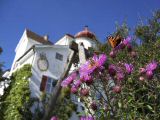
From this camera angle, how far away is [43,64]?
21906 mm

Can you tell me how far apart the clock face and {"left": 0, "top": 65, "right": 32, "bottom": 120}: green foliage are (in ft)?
2.54

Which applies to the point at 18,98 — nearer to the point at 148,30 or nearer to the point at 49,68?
the point at 49,68

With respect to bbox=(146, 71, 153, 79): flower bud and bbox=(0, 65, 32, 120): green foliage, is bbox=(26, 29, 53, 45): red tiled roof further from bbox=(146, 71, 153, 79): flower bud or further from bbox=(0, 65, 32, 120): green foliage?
bbox=(146, 71, 153, 79): flower bud

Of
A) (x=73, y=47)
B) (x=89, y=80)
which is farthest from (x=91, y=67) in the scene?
(x=73, y=47)

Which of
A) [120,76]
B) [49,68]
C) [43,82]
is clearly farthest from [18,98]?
[120,76]

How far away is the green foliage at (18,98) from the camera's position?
19.0 meters

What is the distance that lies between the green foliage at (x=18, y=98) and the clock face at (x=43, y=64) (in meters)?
0.77

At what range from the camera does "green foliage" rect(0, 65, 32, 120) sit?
18984 millimetres

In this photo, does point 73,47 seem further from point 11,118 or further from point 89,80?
point 11,118

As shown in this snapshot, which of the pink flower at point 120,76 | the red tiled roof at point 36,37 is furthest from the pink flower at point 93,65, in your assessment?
the red tiled roof at point 36,37

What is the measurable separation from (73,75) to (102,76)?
1.15 feet

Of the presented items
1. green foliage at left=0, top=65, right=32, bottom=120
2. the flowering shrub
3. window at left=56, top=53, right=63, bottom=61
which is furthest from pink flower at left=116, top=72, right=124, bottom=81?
window at left=56, top=53, right=63, bottom=61

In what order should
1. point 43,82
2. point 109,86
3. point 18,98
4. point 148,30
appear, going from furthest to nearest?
point 43,82 < point 18,98 < point 148,30 < point 109,86

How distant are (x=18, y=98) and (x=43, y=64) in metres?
3.21
